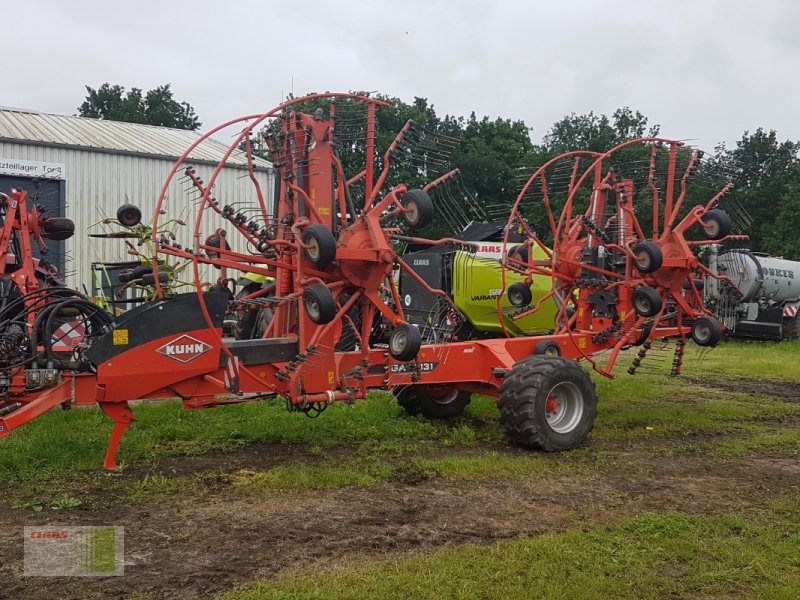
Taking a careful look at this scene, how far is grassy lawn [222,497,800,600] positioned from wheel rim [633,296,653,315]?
3.79 m

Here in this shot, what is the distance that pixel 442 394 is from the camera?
8609mm

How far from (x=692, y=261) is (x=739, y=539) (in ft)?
15.0

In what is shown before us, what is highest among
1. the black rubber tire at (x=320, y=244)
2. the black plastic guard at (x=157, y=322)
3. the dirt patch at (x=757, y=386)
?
the black rubber tire at (x=320, y=244)

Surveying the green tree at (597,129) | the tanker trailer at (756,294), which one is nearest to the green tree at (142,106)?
the green tree at (597,129)

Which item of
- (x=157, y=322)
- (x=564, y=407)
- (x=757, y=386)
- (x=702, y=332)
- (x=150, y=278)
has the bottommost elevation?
(x=757, y=386)

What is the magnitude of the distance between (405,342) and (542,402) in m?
1.51

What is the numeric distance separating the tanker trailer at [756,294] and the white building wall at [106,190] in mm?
9756

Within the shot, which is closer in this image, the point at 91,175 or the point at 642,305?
the point at 642,305

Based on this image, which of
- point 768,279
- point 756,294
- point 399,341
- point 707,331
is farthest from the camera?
point 768,279

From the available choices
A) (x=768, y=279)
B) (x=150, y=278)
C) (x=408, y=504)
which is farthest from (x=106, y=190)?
(x=768, y=279)

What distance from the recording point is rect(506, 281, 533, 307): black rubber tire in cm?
974

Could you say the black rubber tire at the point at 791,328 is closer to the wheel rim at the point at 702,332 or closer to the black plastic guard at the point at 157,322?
the wheel rim at the point at 702,332

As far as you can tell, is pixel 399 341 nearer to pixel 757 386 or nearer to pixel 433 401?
pixel 433 401

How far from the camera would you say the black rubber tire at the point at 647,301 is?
8492 millimetres
